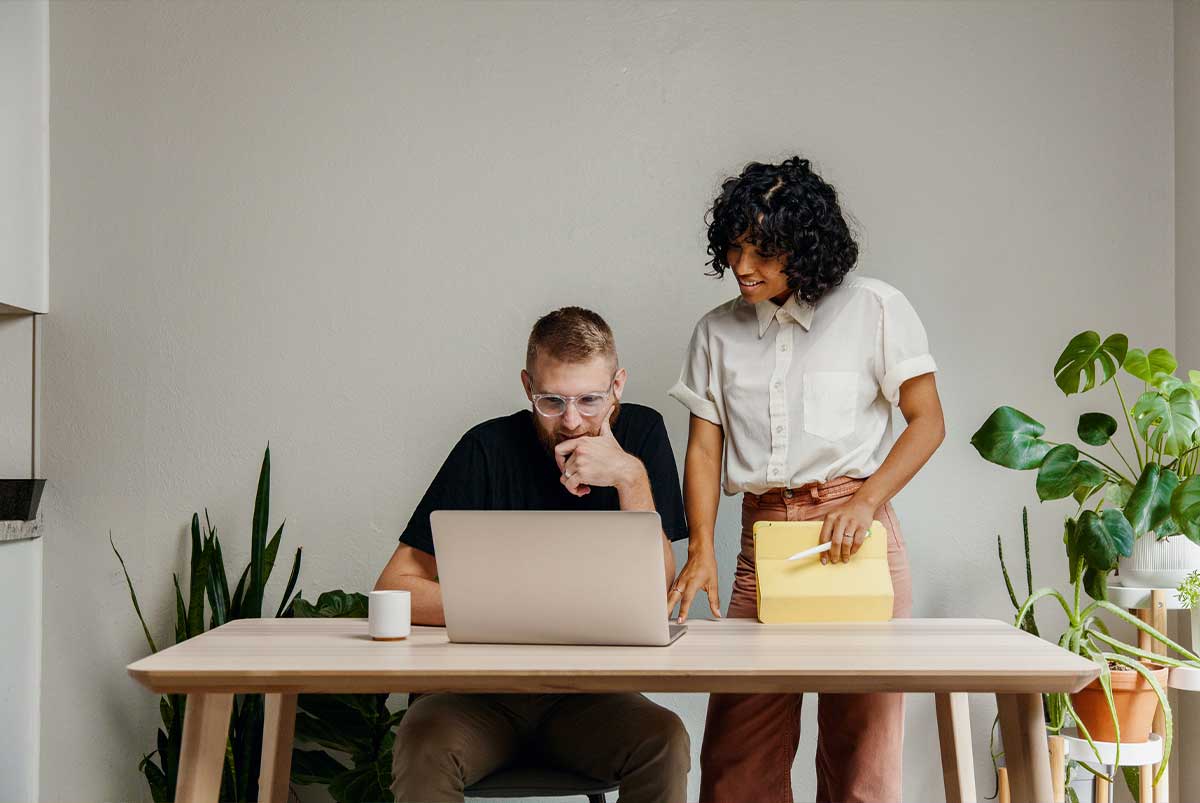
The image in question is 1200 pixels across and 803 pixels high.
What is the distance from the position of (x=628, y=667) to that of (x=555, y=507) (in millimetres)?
769

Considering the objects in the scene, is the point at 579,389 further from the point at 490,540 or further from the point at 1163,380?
the point at 1163,380

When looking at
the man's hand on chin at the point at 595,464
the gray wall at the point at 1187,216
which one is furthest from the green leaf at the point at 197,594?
the gray wall at the point at 1187,216

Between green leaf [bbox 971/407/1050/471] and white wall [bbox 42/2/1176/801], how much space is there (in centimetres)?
51

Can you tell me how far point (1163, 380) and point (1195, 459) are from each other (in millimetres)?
262

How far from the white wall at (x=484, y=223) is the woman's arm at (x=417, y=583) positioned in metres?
0.94

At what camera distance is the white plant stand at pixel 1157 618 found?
2656mm

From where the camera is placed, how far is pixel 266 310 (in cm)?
321

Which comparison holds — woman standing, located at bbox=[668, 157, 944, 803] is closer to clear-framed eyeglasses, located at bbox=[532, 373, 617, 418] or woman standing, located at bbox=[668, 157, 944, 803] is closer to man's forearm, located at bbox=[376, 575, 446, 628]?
clear-framed eyeglasses, located at bbox=[532, 373, 617, 418]

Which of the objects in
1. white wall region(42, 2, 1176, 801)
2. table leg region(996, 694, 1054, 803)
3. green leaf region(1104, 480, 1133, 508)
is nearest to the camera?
table leg region(996, 694, 1054, 803)

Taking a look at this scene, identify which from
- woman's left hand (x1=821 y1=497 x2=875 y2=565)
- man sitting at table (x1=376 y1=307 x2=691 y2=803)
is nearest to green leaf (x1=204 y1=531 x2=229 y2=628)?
man sitting at table (x1=376 y1=307 x2=691 y2=803)

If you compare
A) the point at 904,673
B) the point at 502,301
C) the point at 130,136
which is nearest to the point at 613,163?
the point at 502,301

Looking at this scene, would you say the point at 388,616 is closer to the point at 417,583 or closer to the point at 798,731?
the point at 417,583

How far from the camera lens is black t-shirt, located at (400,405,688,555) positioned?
2361 millimetres

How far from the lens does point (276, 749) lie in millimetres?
2133
